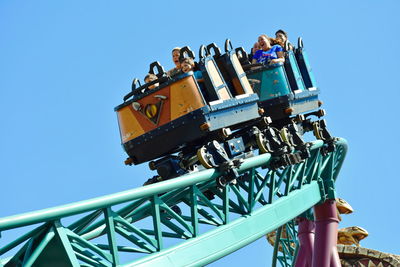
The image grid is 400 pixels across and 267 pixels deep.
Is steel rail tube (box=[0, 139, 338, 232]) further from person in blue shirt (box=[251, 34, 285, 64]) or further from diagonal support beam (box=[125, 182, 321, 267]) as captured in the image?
person in blue shirt (box=[251, 34, 285, 64])

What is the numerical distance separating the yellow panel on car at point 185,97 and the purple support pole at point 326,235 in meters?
3.51

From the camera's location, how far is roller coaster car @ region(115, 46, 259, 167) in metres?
8.43

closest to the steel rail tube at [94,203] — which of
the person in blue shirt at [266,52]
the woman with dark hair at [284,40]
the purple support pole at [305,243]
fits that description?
the person in blue shirt at [266,52]

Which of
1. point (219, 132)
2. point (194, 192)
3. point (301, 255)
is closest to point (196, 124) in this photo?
point (219, 132)

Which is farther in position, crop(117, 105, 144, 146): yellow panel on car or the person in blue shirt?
the person in blue shirt

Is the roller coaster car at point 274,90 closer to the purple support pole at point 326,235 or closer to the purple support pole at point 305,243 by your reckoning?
the purple support pole at point 326,235

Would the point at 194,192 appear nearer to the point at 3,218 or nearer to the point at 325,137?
the point at 3,218

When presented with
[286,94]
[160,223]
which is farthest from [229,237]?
[286,94]

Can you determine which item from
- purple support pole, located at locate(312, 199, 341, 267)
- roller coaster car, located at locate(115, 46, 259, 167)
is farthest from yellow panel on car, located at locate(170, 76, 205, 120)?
purple support pole, located at locate(312, 199, 341, 267)

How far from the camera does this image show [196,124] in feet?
27.5

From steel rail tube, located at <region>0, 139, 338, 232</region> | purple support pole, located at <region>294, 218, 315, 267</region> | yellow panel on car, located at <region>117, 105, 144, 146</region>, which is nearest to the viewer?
steel rail tube, located at <region>0, 139, 338, 232</region>

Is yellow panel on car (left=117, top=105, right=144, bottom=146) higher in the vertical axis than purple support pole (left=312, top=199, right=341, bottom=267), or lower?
higher

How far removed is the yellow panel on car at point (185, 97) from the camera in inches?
332

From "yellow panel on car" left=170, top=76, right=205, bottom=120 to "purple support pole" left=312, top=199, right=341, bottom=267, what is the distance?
3506 millimetres
